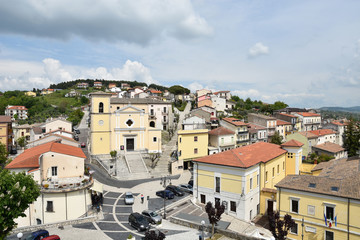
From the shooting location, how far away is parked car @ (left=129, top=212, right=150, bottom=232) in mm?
21078

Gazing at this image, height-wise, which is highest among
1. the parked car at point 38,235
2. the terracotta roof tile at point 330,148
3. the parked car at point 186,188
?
the terracotta roof tile at point 330,148

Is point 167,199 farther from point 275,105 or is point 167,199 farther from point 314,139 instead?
point 275,105

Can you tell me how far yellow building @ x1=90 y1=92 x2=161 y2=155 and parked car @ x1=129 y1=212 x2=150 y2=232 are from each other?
24576mm

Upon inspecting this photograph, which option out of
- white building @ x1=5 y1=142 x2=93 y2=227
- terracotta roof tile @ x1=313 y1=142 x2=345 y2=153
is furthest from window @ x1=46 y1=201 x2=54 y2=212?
terracotta roof tile @ x1=313 y1=142 x2=345 y2=153

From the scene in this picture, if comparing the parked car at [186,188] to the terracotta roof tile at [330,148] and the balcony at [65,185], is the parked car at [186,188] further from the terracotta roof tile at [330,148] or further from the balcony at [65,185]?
the terracotta roof tile at [330,148]

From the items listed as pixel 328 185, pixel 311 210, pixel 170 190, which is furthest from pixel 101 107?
pixel 328 185

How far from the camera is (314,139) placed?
58.9 metres

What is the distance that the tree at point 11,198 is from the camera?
15.1m

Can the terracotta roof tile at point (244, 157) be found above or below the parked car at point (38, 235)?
above

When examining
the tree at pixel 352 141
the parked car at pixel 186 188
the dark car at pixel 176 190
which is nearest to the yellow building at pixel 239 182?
the dark car at pixel 176 190

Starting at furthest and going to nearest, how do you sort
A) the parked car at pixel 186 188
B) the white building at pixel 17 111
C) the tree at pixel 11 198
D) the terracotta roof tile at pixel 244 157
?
1. the white building at pixel 17 111
2. the parked car at pixel 186 188
3. the terracotta roof tile at pixel 244 157
4. the tree at pixel 11 198

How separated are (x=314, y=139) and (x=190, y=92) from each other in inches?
2834

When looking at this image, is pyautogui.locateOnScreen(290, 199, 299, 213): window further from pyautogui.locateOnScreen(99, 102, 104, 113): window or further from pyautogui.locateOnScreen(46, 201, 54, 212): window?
pyautogui.locateOnScreen(99, 102, 104, 113): window

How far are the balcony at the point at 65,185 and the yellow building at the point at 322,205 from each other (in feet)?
66.0
